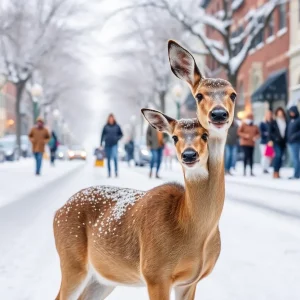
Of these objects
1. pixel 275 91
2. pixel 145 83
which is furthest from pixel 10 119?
pixel 275 91

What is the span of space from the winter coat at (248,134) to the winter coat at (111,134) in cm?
340

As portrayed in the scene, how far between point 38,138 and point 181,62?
17.1m

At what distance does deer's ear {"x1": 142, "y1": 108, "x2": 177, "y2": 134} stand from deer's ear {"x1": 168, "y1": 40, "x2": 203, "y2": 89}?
6.1 inches

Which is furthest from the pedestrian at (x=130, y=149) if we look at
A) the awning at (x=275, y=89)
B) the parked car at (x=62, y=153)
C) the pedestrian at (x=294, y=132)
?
the pedestrian at (x=294, y=132)

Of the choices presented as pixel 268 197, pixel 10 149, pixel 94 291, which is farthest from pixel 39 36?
pixel 94 291

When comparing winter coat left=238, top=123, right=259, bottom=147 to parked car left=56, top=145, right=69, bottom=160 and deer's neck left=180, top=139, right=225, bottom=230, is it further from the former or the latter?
parked car left=56, top=145, right=69, bottom=160

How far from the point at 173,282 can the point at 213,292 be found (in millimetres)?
1818

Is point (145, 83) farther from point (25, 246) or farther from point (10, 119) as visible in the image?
point (25, 246)

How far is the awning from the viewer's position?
28.5m

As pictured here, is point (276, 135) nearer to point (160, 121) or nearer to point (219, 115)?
point (160, 121)

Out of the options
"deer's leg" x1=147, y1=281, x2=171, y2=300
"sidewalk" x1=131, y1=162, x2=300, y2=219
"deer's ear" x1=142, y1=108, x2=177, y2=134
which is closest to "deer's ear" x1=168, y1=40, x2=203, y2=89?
"deer's ear" x1=142, y1=108, x2=177, y2=134

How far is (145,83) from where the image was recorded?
58906mm

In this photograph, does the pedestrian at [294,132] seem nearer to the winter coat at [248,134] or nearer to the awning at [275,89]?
the winter coat at [248,134]

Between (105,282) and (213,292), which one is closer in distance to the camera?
(105,282)
